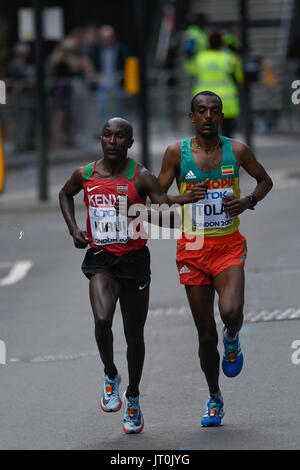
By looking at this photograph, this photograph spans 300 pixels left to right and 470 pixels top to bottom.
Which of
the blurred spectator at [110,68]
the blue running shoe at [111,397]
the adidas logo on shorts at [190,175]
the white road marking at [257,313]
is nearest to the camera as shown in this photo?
the blue running shoe at [111,397]

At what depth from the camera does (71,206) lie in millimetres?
7543

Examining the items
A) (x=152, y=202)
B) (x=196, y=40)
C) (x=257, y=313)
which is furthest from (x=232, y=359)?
(x=196, y=40)

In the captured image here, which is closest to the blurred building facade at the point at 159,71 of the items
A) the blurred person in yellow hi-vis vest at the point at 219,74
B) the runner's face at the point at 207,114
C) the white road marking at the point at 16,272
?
the blurred person in yellow hi-vis vest at the point at 219,74

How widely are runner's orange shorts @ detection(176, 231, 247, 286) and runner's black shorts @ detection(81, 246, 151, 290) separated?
23cm

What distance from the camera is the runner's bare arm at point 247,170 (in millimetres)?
7281

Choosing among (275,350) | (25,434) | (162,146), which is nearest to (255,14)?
(162,146)

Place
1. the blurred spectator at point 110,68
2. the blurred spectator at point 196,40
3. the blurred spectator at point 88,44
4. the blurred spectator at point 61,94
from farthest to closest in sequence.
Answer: the blurred spectator at point 88,44, the blurred spectator at point 110,68, the blurred spectator at point 61,94, the blurred spectator at point 196,40

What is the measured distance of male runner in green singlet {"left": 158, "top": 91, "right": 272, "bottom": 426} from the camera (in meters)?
7.31

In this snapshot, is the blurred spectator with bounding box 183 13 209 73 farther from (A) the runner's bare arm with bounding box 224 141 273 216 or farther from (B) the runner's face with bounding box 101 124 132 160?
(B) the runner's face with bounding box 101 124 132 160

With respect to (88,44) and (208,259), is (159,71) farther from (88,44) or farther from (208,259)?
(208,259)

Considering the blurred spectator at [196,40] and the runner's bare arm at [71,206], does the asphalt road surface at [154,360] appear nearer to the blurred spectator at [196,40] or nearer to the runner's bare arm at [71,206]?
the runner's bare arm at [71,206]

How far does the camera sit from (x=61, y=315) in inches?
449

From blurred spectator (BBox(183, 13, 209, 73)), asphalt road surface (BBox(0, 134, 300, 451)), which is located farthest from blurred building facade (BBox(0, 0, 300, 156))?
asphalt road surface (BBox(0, 134, 300, 451))

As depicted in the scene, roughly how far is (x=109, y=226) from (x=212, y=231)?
57cm
